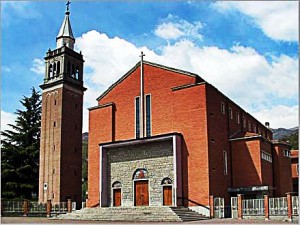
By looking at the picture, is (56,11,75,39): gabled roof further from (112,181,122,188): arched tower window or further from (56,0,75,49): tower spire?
(112,181,122,188): arched tower window

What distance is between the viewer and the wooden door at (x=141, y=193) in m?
28.5

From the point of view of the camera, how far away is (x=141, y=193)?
28.8 meters

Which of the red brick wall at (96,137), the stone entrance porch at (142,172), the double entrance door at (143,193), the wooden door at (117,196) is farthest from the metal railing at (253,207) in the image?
the red brick wall at (96,137)

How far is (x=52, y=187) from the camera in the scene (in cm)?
3872

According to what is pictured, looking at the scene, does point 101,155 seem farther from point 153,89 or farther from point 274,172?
point 274,172

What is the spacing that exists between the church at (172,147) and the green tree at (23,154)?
12.8 metres

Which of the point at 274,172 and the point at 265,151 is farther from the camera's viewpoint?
the point at 274,172

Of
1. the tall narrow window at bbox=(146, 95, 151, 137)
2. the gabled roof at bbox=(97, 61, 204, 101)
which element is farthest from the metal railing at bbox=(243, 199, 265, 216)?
the gabled roof at bbox=(97, 61, 204, 101)

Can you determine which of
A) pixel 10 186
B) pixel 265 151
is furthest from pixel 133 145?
pixel 10 186

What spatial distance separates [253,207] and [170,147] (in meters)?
6.99

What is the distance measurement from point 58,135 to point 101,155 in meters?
10.7

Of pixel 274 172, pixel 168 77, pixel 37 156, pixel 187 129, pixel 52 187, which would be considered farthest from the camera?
pixel 37 156

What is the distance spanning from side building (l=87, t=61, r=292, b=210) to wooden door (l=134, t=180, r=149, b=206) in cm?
7

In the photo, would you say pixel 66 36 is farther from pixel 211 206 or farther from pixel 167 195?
pixel 211 206
